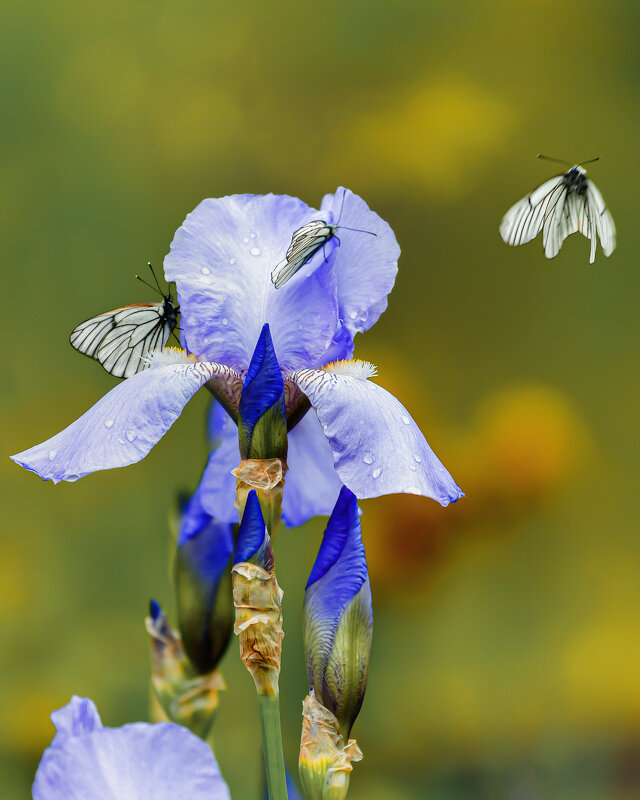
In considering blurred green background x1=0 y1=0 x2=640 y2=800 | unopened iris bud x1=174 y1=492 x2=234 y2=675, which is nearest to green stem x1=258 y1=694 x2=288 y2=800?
unopened iris bud x1=174 y1=492 x2=234 y2=675

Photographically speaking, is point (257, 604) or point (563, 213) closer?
point (257, 604)

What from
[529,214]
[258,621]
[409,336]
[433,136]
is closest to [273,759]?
[258,621]

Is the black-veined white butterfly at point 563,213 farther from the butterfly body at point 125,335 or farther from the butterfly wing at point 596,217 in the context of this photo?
A: the butterfly body at point 125,335

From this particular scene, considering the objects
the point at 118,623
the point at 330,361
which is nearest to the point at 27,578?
the point at 118,623

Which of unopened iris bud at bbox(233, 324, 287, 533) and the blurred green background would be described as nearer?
unopened iris bud at bbox(233, 324, 287, 533)

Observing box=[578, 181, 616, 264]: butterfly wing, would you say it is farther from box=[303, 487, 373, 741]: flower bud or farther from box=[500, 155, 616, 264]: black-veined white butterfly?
box=[303, 487, 373, 741]: flower bud

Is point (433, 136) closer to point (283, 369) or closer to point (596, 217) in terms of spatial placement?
point (596, 217)

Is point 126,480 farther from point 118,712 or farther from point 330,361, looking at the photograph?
point 330,361
